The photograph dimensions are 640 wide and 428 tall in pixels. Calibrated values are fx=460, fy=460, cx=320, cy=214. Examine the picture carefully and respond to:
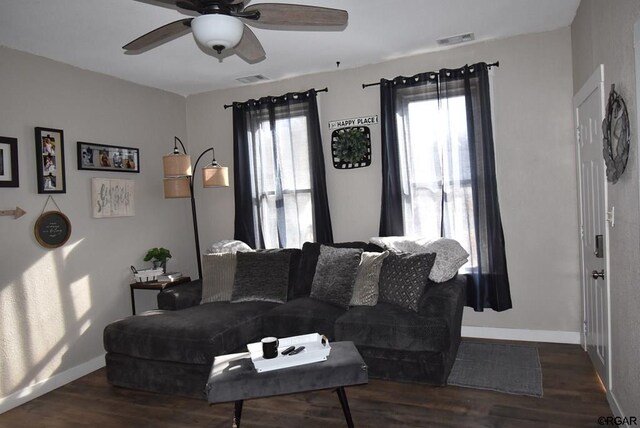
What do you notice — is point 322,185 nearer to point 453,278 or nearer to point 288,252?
point 288,252

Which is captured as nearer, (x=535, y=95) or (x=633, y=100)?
(x=633, y=100)

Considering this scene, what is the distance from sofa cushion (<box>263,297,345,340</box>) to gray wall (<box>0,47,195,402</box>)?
1673mm

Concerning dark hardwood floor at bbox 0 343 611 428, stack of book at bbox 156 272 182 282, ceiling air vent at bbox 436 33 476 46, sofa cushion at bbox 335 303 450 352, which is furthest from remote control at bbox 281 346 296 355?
ceiling air vent at bbox 436 33 476 46

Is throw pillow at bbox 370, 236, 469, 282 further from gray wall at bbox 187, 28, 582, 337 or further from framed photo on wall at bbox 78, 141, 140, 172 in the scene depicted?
framed photo on wall at bbox 78, 141, 140, 172

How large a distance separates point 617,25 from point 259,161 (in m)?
3.41

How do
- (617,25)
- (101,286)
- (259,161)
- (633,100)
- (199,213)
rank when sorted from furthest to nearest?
(199,213) < (259,161) < (101,286) < (617,25) < (633,100)

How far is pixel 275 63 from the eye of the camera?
4.35 meters

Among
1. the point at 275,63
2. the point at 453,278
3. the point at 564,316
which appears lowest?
the point at 564,316

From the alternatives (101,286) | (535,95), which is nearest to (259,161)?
(101,286)

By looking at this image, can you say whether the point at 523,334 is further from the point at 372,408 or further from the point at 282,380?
the point at 282,380

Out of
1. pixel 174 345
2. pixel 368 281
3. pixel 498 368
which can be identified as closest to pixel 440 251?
pixel 368 281

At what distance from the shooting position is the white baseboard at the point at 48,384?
3.37m

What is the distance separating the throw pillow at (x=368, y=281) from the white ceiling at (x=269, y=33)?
1824 millimetres

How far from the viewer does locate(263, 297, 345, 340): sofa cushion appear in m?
3.52
